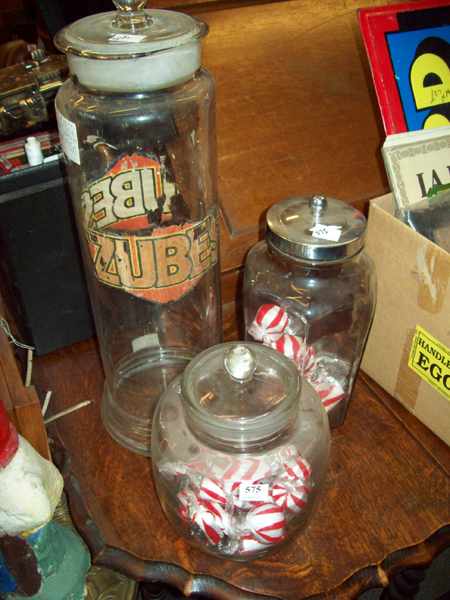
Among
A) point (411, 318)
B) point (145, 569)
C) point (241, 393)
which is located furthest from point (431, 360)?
point (145, 569)

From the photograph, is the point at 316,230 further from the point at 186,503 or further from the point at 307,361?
the point at 186,503

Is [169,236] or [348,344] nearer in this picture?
[169,236]

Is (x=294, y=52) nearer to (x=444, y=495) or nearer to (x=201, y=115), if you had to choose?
(x=201, y=115)

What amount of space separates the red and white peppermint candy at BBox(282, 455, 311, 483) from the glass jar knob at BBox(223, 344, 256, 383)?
9 cm

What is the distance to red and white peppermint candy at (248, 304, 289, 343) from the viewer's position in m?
0.68

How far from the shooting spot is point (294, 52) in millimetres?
880

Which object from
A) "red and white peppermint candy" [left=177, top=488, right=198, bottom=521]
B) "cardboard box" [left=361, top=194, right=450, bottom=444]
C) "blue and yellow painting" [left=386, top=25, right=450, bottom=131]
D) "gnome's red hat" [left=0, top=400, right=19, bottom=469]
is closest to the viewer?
"gnome's red hat" [left=0, top=400, right=19, bottom=469]

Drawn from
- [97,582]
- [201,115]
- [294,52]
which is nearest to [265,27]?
[294,52]

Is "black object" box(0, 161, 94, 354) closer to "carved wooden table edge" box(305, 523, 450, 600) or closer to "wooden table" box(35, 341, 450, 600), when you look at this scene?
"wooden table" box(35, 341, 450, 600)

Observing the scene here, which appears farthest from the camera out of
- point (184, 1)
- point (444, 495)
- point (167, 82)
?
point (184, 1)

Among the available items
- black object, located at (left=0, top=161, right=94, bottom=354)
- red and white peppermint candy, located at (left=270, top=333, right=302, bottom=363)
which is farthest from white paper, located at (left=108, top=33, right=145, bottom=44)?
red and white peppermint candy, located at (left=270, top=333, right=302, bottom=363)

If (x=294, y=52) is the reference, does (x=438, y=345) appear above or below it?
below

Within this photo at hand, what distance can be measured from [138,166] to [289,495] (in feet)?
1.18

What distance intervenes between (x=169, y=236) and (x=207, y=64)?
0.33 m
